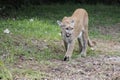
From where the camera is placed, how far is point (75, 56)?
905 cm

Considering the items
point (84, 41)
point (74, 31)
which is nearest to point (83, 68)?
point (74, 31)

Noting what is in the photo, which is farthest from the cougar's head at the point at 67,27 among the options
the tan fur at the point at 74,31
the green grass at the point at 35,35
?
the green grass at the point at 35,35

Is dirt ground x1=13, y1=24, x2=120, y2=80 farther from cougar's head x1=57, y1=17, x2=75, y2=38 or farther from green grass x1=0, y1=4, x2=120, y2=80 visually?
cougar's head x1=57, y1=17, x2=75, y2=38

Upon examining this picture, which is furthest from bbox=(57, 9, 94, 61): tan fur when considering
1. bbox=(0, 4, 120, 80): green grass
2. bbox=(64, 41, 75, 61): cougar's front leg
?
bbox=(0, 4, 120, 80): green grass

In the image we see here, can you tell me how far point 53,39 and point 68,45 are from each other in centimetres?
155

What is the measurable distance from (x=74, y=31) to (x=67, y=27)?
0.33 meters

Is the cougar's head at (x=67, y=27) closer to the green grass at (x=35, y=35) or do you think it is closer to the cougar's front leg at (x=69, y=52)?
the cougar's front leg at (x=69, y=52)

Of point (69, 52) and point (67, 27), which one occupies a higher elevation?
point (67, 27)

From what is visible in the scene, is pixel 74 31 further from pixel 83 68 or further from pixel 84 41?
pixel 83 68

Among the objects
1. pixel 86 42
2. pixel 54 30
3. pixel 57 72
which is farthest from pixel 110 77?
pixel 54 30

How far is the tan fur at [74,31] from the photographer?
8750 mm

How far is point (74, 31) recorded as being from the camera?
355 inches

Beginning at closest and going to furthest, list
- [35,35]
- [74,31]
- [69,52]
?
[69,52]
[74,31]
[35,35]

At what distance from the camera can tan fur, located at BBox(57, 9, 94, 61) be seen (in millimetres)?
8750
